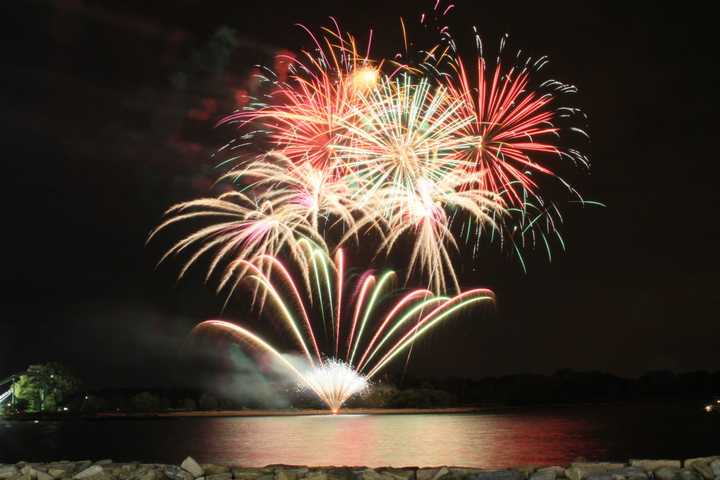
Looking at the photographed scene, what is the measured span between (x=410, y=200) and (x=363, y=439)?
59.4 feet

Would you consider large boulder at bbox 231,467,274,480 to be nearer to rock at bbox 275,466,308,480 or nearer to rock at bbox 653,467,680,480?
rock at bbox 275,466,308,480

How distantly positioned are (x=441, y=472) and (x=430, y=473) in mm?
223

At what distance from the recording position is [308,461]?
2580 cm

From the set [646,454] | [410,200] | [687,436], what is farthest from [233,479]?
[687,436]

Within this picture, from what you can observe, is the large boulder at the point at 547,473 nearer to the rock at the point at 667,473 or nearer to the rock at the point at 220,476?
the rock at the point at 667,473

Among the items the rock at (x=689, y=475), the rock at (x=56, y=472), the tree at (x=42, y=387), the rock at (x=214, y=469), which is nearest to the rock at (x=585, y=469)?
the rock at (x=689, y=475)

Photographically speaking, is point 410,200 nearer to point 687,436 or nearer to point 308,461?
point 308,461

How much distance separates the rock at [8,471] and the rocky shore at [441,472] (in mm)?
1936

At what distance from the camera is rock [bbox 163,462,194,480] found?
14.7 metres

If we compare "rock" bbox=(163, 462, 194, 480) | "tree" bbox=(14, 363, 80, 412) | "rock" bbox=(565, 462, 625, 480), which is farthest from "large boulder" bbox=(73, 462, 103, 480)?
"tree" bbox=(14, 363, 80, 412)

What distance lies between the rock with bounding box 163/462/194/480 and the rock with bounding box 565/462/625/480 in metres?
7.15

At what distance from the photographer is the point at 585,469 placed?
1387 centimetres

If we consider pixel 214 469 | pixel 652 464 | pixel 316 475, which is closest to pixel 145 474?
pixel 214 469

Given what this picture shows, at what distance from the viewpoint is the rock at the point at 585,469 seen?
1369 centimetres
